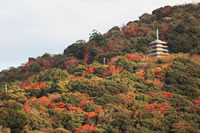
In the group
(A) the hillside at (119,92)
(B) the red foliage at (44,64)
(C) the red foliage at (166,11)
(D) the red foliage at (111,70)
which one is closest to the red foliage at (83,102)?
(A) the hillside at (119,92)

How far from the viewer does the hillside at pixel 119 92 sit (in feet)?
115

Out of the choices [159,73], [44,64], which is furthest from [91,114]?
[44,64]

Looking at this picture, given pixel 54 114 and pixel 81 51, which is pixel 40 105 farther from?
pixel 81 51

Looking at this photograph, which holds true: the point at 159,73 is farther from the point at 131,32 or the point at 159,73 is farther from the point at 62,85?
the point at 131,32

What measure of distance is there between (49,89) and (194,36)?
28.3m

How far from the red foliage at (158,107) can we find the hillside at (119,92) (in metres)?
0.11

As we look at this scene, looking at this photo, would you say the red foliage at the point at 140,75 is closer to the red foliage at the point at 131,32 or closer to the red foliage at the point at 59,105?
the red foliage at the point at 59,105

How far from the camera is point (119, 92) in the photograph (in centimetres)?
4484

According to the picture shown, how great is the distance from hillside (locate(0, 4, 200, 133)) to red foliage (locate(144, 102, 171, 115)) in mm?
108

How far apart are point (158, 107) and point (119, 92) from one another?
302 inches

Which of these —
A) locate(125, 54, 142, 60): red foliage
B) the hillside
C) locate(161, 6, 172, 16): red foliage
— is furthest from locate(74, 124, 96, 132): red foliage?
locate(161, 6, 172, 16): red foliage

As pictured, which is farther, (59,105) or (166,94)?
(166,94)

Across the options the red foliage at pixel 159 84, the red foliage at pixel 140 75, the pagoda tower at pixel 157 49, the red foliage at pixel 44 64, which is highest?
the pagoda tower at pixel 157 49

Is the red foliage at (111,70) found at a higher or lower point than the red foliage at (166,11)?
lower
